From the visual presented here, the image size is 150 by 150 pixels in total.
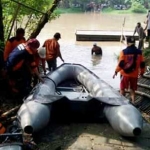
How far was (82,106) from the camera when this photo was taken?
7215mm

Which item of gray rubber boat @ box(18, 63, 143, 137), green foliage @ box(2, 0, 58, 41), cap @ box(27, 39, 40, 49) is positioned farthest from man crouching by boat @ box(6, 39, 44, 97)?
green foliage @ box(2, 0, 58, 41)

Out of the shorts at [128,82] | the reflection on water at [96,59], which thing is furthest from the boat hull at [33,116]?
the reflection on water at [96,59]

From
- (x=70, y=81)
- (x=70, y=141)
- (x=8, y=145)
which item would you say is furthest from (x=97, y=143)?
(x=70, y=81)

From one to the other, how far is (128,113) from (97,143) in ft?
2.40

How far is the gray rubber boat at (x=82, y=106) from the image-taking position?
626 cm

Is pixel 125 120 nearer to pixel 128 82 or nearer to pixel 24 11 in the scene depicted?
pixel 128 82

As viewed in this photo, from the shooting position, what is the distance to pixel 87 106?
23.7ft

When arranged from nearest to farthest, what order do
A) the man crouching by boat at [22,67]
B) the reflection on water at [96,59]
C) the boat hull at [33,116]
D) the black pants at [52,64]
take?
the boat hull at [33,116], the man crouching by boat at [22,67], the black pants at [52,64], the reflection on water at [96,59]

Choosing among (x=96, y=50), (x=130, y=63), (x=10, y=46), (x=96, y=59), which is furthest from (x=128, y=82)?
(x=96, y=50)

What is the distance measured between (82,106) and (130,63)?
1.47 m

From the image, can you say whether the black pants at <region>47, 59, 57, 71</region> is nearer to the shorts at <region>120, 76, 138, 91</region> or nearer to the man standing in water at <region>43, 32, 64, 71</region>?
the man standing in water at <region>43, 32, 64, 71</region>

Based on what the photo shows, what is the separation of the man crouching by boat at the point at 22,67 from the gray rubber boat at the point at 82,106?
0.35 metres

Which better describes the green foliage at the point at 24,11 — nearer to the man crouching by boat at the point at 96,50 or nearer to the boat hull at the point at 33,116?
the boat hull at the point at 33,116

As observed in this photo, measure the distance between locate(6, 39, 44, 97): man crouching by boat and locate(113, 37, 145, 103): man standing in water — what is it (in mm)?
1742
